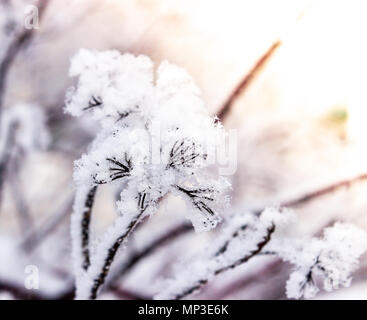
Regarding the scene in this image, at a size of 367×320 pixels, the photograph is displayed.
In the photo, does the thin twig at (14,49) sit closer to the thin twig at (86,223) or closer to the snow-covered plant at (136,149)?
the snow-covered plant at (136,149)

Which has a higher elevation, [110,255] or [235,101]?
[235,101]

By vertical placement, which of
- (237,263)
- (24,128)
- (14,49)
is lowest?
(237,263)

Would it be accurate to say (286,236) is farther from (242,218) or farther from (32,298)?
(32,298)

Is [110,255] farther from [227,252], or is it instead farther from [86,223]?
[227,252]

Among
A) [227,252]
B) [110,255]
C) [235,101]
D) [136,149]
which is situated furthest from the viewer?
[235,101]

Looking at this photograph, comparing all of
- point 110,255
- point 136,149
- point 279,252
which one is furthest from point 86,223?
point 279,252

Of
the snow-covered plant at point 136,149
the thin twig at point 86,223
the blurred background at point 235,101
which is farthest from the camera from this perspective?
the blurred background at point 235,101

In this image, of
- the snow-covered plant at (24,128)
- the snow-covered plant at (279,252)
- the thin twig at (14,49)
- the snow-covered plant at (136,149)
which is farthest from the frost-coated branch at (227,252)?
the thin twig at (14,49)

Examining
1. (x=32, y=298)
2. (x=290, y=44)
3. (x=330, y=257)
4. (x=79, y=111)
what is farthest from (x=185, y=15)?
(x=32, y=298)
